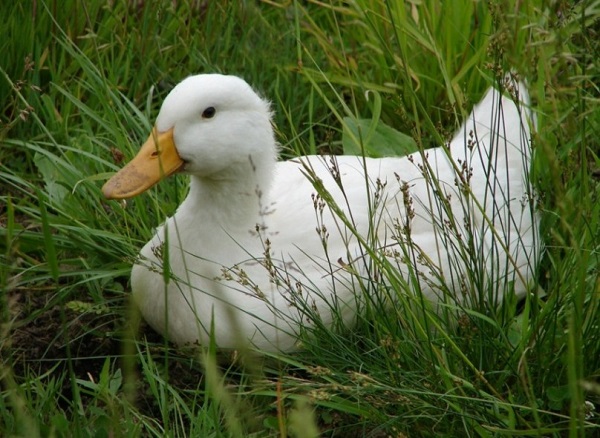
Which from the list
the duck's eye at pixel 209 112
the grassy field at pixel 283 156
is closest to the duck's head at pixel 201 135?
the duck's eye at pixel 209 112

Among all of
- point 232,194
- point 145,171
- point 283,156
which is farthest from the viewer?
point 283,156

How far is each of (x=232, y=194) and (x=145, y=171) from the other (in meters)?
0.34

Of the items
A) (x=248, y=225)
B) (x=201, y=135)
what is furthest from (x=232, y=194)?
(x=201, y=135)

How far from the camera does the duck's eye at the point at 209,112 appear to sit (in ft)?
10.4

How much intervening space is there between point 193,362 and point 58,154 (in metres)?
1.24

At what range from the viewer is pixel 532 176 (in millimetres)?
2898

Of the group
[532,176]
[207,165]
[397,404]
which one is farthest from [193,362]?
[532,176]

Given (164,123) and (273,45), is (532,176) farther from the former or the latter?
(273,45)

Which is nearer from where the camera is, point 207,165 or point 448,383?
point 448,383

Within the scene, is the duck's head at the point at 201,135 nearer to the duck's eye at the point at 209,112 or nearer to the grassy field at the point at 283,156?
the duck's eye at the point at 209,112

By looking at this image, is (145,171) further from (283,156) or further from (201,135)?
(283,156)

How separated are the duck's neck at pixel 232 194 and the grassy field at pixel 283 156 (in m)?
0.28

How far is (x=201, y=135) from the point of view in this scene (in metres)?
3.17

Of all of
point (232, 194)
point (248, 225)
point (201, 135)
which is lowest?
point (248, 225)
